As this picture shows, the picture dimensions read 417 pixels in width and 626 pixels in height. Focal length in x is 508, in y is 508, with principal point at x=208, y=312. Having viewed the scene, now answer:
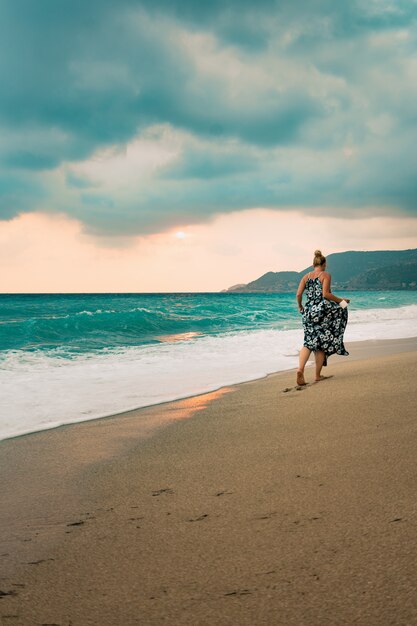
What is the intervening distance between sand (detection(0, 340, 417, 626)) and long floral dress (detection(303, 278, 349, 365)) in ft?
8.08

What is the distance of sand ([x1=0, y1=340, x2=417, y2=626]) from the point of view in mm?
1771

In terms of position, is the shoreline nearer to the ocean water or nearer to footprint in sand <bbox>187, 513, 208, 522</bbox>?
the ocean water

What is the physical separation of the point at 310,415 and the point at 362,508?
2200mm

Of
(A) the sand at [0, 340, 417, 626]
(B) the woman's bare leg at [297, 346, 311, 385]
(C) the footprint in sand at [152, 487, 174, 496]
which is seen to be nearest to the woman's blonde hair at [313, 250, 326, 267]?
(B) the woman's bare leg at [297, 346, 311, 385]

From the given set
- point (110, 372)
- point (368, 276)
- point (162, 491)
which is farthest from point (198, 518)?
point (368, 276)

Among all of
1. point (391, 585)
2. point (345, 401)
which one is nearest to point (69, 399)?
point (345, 401)

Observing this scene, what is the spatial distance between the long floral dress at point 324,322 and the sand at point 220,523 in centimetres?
246

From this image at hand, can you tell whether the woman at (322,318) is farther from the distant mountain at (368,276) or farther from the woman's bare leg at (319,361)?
the distant mountain at (368,276)

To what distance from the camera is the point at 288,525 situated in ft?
7.63

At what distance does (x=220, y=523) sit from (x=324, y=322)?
4.99m

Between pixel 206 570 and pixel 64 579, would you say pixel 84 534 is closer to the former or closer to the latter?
pixel 64 579

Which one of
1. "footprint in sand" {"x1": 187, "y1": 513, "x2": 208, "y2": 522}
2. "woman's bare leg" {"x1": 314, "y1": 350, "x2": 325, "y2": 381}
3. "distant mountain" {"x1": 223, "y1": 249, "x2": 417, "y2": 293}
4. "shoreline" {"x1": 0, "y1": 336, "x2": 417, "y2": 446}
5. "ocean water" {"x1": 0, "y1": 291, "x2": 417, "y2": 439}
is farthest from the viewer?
"distant mountain" {"x1": 223, "y1": 249, "x2": 417, "y2": 293}

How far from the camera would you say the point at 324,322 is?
709 centimetres

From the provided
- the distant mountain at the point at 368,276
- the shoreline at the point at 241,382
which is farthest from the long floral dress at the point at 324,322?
the distant mountain at the point at 368,276
